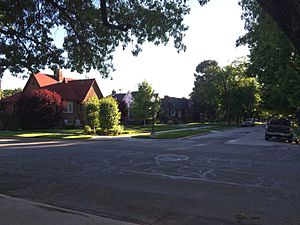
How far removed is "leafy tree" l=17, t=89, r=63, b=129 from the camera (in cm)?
4181

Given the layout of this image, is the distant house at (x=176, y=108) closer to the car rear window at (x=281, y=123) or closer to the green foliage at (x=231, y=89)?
the green foliage at (x=231, y=89)

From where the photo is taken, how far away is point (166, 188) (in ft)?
28.9

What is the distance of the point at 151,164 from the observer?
13023mm

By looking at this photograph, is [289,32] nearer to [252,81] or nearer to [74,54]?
[74,54]

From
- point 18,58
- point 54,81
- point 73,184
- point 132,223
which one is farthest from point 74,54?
point 54,81

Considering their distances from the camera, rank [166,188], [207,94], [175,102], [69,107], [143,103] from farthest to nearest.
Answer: [175,102], [207,94], [143,103], [69,107], [166,188]

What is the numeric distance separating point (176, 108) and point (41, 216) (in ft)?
268

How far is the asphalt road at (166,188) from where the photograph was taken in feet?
21.4

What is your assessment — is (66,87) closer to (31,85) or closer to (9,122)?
(31,85)

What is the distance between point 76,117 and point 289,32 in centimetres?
Result: 4760

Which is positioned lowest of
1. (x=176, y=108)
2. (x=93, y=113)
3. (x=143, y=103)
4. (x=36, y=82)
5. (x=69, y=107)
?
(x=93, y=113)

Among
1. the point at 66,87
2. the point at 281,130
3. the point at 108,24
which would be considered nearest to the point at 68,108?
the point at 66,87

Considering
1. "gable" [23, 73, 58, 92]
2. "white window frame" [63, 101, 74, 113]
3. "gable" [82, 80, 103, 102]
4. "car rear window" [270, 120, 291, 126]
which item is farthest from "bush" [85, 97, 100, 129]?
"gable" [23, 73, 58, 92]

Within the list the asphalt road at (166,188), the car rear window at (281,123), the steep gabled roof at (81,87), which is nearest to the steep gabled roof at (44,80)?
the steep gabled roof at (81,87)
